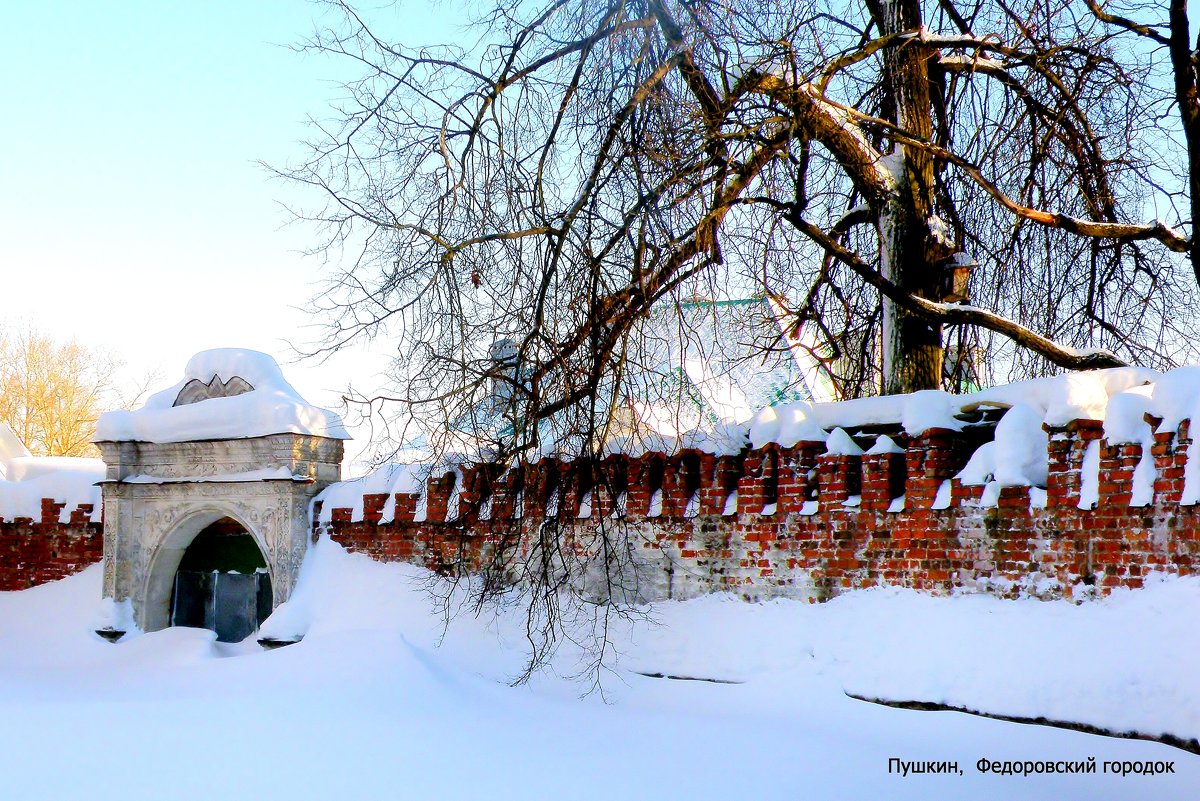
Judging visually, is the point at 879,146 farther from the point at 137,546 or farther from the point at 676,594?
the point at 137,546

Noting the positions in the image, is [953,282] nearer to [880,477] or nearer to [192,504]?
[880,477]

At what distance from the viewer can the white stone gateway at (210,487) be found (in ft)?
34.4

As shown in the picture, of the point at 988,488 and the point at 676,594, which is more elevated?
the point at 988,488

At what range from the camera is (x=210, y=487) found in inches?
426

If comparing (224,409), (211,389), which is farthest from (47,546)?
(224,409)

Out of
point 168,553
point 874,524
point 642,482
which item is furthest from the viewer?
point 168,553

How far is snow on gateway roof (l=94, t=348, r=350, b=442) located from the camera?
10.5 metres

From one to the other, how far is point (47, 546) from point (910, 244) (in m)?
9.08

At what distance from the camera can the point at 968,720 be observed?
629cm

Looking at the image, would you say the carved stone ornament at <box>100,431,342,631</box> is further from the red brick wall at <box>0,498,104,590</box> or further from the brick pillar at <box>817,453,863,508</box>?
the brick pillar at <box>817,453,863,508</box>

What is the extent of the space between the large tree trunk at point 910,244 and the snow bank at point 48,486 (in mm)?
7998

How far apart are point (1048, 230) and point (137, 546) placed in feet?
29.4

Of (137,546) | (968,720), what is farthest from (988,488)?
(137,546)

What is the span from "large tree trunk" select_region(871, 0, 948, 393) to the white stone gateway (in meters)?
4.95
